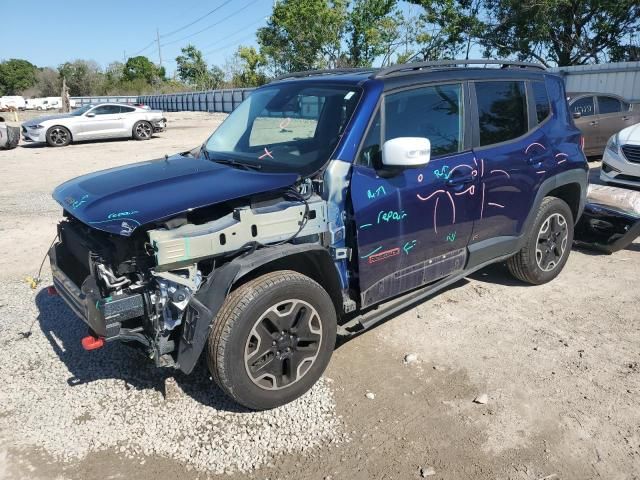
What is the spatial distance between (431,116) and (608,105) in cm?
1006

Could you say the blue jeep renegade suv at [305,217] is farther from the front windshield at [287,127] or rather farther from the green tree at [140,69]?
the green tree at [140,69]

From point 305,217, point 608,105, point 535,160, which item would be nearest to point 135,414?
point 305,217

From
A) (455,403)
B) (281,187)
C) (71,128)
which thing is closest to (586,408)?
(455,403)

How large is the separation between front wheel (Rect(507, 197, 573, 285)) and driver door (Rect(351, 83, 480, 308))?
973mm

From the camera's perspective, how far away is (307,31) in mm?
41656

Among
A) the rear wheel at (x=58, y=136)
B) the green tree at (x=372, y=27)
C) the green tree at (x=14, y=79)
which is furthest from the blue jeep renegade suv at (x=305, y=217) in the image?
the green tree at (x=14, y=79)

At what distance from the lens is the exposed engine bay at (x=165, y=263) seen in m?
2.71

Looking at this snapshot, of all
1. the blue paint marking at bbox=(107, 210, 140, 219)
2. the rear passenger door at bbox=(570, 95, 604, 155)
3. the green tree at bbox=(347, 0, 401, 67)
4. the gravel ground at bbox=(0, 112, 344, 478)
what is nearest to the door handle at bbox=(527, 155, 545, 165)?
the gravel ground at bbox=(0, 112, 344, 478)

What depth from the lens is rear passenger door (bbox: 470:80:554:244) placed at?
404 centimetres

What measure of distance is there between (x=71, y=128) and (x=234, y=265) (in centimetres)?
1826

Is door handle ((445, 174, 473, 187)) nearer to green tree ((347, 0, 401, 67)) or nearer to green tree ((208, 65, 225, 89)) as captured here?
green tree ((347, 0, 401, 67))

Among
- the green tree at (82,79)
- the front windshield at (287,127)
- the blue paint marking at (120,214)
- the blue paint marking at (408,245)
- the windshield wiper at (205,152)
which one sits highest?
the green tree at (82,79)

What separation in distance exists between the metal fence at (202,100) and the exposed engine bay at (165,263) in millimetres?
31116

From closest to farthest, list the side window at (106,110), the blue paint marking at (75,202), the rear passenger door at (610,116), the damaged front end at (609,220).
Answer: the blue paint marking at (75,202) → the damaged front end at (609,220) → the rear passenger door at (610,116) → the side window at (106,110)
